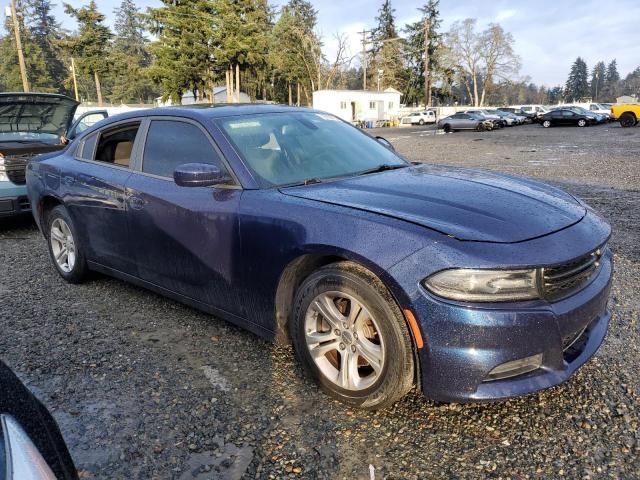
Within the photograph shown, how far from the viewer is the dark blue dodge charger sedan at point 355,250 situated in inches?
85.8

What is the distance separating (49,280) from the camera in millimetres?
4840

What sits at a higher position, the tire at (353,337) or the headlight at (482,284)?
the headlight at (482,284)

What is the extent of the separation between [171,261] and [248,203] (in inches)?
33.7

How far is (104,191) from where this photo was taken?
390 centimetres

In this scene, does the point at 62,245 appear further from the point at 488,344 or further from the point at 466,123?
the point at 466,123

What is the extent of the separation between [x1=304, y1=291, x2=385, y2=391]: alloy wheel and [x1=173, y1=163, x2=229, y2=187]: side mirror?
0.95 metres

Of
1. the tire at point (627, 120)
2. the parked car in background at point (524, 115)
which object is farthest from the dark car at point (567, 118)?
the parked car in background at point (524, 115)

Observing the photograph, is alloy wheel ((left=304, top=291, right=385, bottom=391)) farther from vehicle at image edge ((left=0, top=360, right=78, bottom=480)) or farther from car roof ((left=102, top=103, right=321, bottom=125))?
car roof ((left=102, top=103, right=321, bottom=125))

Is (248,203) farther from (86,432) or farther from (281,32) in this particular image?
(281,32)

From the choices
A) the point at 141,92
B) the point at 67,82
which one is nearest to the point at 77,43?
the point at 67,82

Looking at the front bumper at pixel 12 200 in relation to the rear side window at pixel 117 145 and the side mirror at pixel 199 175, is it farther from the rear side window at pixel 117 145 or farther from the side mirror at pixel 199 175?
the side mirror at pixel 199 175

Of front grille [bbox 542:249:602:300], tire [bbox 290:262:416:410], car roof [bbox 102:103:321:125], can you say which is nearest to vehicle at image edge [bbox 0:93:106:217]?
car roof [bbox 102:103:321:125]

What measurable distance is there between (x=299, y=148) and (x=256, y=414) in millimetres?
1689

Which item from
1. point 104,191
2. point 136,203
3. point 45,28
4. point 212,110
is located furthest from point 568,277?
point 45,28
